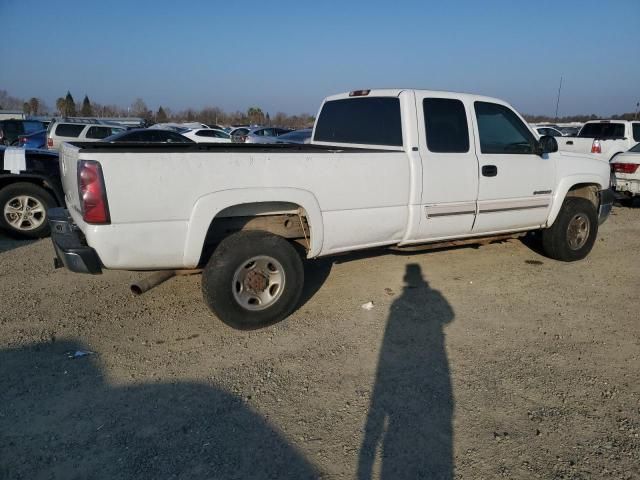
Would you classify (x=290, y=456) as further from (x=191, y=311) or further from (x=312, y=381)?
(x=191, y=311)

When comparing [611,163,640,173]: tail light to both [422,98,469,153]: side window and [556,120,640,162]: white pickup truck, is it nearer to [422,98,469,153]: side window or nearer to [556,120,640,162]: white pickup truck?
[556,120,640,162]: white pickup truck

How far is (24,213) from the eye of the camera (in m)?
6.77

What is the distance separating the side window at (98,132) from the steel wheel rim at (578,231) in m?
16.6

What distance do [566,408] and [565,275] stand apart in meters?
3.08

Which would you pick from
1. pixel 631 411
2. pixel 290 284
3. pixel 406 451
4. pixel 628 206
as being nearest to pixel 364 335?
pixel 290 284

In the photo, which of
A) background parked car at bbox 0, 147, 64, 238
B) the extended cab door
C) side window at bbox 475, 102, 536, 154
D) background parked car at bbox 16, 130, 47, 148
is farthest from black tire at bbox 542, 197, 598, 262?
background parked car at bbox 16, 130, 47, 148

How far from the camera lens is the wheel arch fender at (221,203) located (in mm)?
3618

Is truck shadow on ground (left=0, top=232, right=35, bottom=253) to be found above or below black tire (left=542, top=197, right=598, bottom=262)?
below

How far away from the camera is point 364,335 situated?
13.3 ft

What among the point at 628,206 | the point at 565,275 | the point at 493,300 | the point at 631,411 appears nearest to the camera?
the point at 631,411

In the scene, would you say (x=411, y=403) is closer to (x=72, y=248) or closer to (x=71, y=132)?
(x=72, y=248)

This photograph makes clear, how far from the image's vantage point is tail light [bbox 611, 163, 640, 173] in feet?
33.4

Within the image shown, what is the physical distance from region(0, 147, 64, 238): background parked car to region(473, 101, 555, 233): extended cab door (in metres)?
5.62

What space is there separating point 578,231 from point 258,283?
442 centimetres
